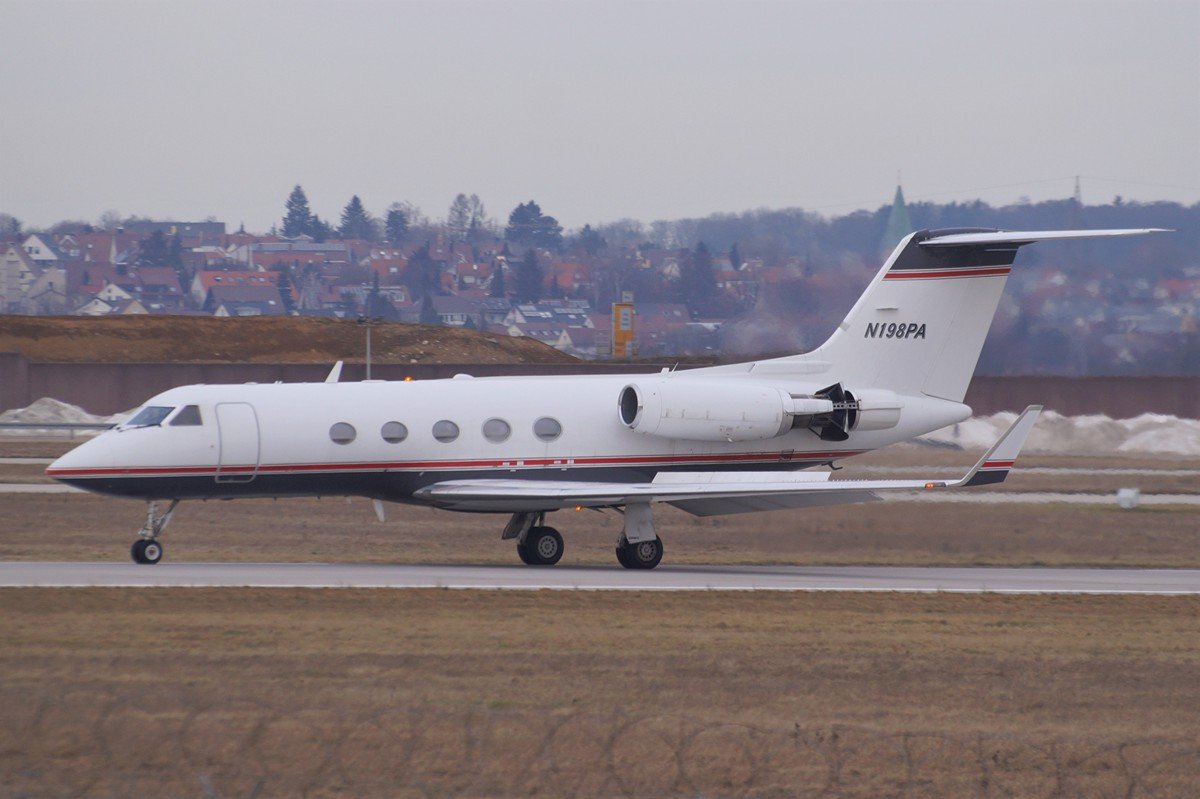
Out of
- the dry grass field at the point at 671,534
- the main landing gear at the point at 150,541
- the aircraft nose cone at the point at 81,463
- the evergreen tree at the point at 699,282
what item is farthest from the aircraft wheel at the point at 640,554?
the evergreen tree at the point at 699,282

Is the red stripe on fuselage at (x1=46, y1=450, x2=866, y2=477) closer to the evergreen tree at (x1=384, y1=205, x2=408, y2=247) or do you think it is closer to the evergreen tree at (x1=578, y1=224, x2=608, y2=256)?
the evergreen tree at (x1=578, y1=224, x2=608, y2=256)

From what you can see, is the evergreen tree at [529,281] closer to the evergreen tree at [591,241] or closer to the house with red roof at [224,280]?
the evergreen tree at [591,241]

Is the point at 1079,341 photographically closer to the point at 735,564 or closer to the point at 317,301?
the point at 735,564

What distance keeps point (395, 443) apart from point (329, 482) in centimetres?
110

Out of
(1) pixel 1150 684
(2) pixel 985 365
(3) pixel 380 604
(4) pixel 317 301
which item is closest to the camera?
(1) pixel 1150 684

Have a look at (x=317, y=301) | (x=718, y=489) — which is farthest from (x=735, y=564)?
(x=317, y=301)

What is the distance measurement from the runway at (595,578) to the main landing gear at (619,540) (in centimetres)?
29

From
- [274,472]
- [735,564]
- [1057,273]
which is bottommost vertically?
[735,564]

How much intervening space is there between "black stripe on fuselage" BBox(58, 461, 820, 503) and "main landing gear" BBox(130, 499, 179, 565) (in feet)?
0.96

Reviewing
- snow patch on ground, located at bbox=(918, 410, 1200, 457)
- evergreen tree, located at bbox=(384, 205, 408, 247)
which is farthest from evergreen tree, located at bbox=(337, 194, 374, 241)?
snow patch on ground, located at bbox=(918, 410, 1200, 457)

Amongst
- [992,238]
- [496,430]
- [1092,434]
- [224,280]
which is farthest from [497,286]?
[496,430]

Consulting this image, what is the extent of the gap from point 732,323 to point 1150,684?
3771 cm

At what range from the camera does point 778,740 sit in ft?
38.6

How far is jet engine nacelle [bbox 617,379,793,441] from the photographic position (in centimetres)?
2322
